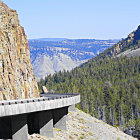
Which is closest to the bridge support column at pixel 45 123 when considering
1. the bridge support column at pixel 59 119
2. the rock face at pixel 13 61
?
the bridge support column at pixel 59 119

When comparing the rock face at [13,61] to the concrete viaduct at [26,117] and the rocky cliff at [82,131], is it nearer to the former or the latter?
the rocky cliff at [82,131]

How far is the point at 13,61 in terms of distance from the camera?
2516 inches

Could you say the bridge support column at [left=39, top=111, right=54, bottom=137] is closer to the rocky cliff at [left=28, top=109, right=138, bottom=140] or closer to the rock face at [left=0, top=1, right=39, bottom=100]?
the rocky cliff at [left=28, top=109, right=138, bottom=140]

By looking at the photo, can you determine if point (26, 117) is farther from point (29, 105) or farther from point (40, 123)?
point (40, 123)

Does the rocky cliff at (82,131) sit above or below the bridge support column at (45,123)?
below

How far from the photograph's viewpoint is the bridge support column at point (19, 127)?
36.8 meters

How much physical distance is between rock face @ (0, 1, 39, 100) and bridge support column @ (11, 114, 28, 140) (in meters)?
17.3

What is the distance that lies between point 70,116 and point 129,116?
91748 millimetres

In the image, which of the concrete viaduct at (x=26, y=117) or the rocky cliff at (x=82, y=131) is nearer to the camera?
the concrete viaduct at (x=26, y=117)

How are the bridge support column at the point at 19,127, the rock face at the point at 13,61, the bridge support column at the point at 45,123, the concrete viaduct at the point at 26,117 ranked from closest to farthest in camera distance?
the concrete viaduct at the point at 26,117, the bridge support column at the point at 19,127, the bridge support column at the point at 45,123, the rock face at the point at 13,61

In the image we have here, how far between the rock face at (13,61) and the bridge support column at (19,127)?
17316mm

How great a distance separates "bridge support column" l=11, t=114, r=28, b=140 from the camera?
36.8 metres

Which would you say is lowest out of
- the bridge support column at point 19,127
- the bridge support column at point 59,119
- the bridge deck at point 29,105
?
the bridge support column at point 59,119

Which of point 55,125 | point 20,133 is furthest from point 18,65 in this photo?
point 20,133
